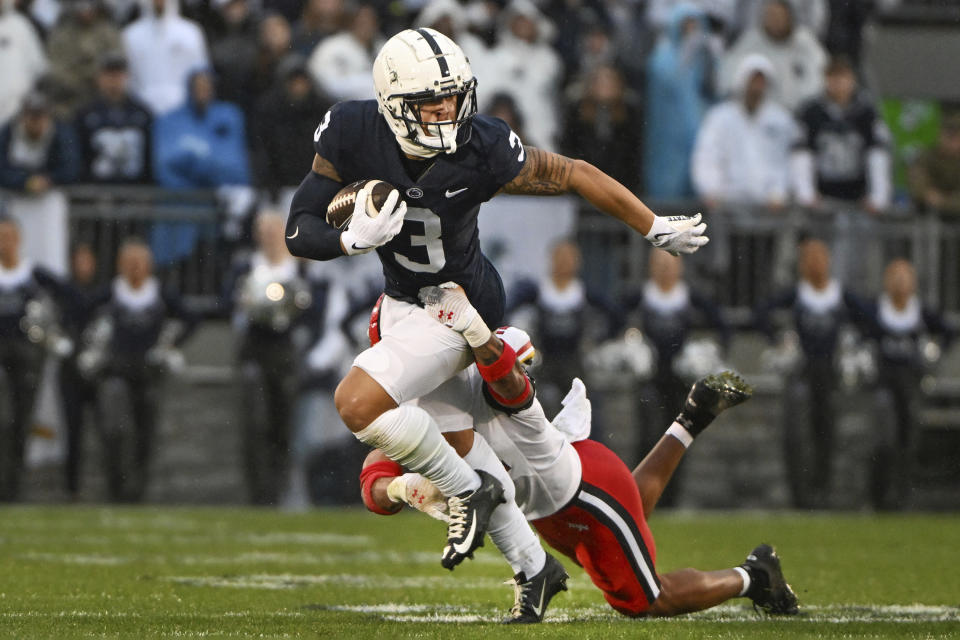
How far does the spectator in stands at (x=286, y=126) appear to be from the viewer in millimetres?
10844

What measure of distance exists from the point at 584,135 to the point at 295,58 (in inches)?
79.1

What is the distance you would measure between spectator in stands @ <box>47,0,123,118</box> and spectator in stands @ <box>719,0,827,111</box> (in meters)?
4.31

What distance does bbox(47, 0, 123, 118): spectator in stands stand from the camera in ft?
36.6

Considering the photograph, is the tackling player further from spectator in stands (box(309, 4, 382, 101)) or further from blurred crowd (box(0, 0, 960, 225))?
spectator in stands (box(309, 4, 382, 101))

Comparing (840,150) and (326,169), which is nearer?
(326,169)

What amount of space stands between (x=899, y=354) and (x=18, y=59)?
611 centimetres

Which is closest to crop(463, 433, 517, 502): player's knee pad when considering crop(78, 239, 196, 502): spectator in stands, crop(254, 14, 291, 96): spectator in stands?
crop(78, 239, 196, 502): spectator in stands

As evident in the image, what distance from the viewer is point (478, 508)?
4.95m

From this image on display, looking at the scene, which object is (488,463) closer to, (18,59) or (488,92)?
(488,92)

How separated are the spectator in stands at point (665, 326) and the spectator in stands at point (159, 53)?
134 inches

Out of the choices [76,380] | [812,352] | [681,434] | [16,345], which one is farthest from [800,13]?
[681,434]

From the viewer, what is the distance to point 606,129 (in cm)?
1130

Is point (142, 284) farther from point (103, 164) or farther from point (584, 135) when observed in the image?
point (584, 135)

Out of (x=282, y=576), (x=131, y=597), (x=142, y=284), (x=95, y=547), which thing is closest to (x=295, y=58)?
(x=142, y=284)
